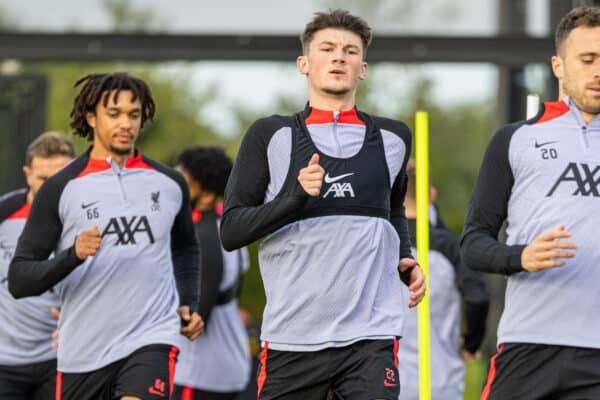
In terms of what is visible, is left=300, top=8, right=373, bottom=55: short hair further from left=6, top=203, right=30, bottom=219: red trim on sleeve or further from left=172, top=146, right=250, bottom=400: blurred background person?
left=172, top=146, right=250, bottom=400: blurred background person

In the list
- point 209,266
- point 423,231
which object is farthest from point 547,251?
point 209,266

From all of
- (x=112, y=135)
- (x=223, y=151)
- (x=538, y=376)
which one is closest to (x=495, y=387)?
(x=538, y=376)

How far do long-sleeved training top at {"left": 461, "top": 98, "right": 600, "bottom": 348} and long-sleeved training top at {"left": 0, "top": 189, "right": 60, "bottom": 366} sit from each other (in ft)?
10.6

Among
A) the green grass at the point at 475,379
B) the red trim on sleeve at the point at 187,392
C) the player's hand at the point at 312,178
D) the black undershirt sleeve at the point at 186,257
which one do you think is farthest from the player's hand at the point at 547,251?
the green grass at the point at 475,379

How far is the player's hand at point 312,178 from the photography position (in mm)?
5574

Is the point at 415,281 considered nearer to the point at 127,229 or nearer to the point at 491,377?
the point at 491,377

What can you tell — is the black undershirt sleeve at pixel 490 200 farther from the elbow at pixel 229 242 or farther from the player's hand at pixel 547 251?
the elbow at pixel 229 242

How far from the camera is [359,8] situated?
1470 cm

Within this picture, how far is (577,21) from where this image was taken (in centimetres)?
584

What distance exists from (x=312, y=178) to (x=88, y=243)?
49.8 inches

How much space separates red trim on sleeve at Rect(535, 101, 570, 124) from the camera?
5785mm

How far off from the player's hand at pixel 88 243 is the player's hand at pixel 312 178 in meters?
1.17

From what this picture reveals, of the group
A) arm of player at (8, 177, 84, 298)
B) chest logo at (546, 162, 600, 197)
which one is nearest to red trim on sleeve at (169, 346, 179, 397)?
arm of player at (8, 177, 84, 298)

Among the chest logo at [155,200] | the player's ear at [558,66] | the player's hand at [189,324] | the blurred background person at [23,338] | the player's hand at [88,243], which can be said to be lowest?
the blurred background person at [23,338]
